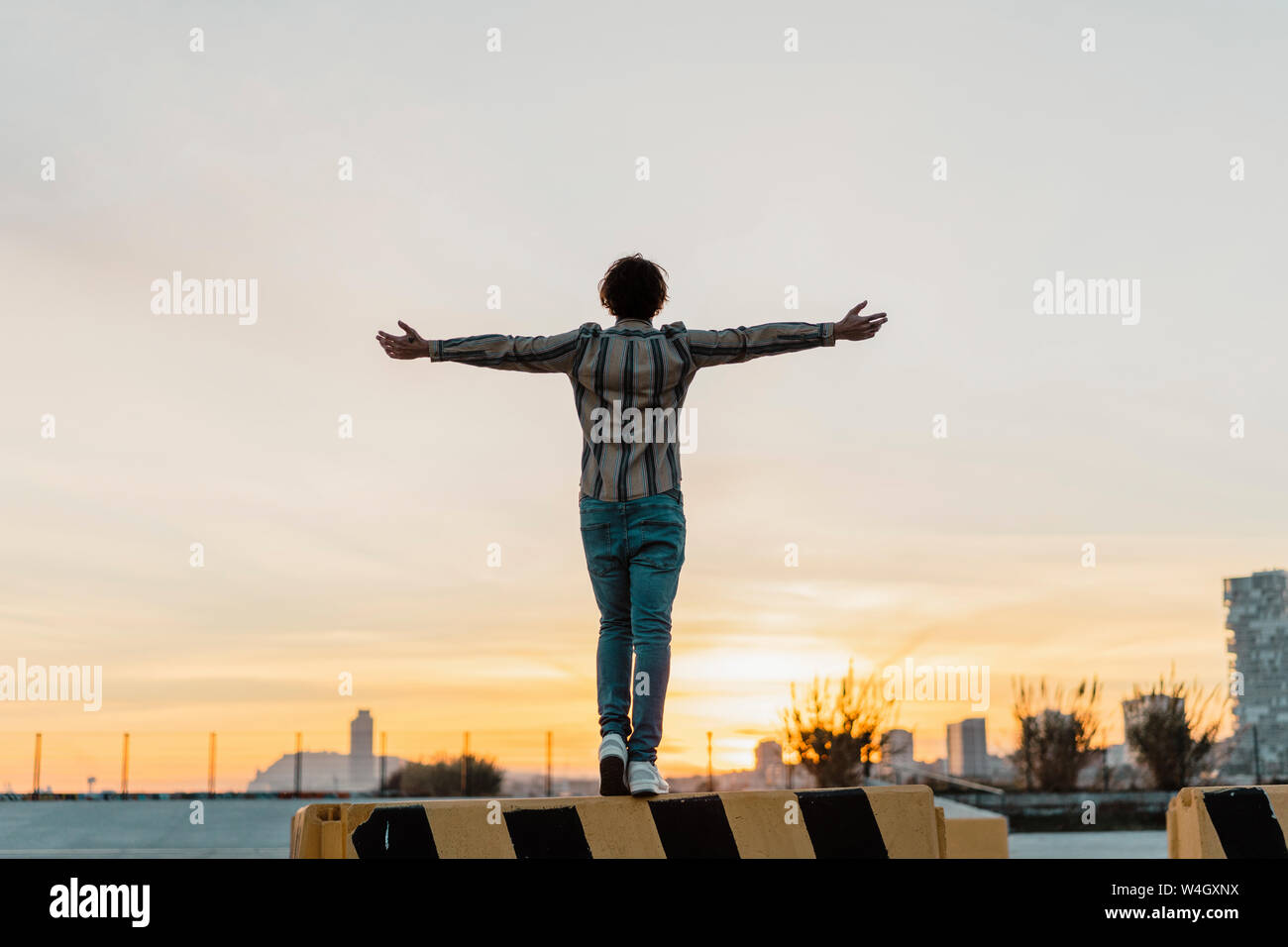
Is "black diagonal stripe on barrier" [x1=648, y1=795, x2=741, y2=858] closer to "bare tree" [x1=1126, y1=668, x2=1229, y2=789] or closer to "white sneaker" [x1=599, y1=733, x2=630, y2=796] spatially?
"white sneaker" [x1=599, y1=733, x2=630, y2=796]

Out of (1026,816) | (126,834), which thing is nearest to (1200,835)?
(126,834)

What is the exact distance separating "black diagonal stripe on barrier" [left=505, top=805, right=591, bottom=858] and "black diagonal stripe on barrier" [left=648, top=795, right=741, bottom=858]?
213 mm

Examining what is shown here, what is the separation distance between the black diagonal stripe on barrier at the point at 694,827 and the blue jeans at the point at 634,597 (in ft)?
2.37

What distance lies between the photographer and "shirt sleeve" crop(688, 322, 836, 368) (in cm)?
454

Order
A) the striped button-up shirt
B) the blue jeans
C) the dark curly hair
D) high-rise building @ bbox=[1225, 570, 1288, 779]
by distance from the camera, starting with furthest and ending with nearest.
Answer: high-rise building @ bbox=[1225, 570, 1288, 779], the dark curly hair, the striped button-up shirt, the blue jeans

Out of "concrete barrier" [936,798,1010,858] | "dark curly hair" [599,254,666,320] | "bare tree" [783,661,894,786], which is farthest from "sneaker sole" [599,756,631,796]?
"bare tree" [783,661,894,786]

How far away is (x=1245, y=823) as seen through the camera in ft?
11.3

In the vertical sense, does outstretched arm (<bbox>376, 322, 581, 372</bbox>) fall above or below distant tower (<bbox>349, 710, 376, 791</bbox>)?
above

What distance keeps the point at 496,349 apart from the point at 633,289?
662 millimetres

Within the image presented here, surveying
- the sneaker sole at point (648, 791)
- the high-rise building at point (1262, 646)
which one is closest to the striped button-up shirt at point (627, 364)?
the sneaker sole at point (648, 791)

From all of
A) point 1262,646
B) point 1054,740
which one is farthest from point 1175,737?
point 1262,646

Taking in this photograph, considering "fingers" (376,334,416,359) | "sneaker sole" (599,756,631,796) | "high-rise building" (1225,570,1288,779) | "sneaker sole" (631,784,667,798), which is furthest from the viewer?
"high-rise building" (1225,570,1288,779)
